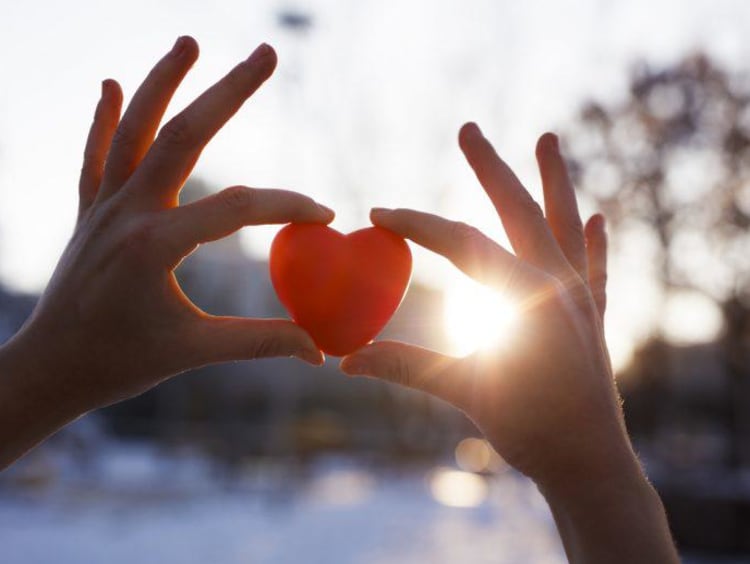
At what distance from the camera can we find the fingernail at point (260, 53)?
133 cm

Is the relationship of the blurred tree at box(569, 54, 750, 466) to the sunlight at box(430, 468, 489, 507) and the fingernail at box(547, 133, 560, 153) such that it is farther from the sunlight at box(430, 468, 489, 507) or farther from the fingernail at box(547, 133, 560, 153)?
the fingernail at box(547, 133, 560, 153)

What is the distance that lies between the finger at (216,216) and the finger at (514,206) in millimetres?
347

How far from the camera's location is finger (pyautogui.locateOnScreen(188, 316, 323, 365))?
1.31 meters

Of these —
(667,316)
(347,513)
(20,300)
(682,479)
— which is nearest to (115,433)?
(20,300)

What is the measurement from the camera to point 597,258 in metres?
1.74

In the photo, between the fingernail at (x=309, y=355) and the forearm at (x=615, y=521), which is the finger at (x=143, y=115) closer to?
the fingernail at (x=309, y=355)

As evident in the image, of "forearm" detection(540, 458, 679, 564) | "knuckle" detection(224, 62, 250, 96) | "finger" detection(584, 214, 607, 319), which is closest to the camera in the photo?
"forearm" detection(540, 458, 679, 564)

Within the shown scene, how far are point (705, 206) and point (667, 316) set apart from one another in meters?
2.04

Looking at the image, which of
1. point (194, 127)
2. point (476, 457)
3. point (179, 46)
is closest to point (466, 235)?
point (194, 127)

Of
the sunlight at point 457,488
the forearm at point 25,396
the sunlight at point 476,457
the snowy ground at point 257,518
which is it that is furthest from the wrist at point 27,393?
the sunlight at point 476,457

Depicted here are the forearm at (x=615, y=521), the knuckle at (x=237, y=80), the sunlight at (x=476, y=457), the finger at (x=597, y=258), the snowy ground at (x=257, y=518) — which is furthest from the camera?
the sunlight at (x=476, y=457)

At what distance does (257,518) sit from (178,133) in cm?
1070

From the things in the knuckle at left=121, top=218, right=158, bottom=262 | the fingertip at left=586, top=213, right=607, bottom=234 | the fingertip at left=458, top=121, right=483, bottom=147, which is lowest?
the knuckle at left=121, top=218, right=158, bottom=262

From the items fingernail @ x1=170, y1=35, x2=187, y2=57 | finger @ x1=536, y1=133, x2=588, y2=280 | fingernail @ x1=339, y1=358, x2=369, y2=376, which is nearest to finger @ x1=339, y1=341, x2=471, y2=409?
Result: fingernail @ x1=339, y1=358, x2=369, y2=376
